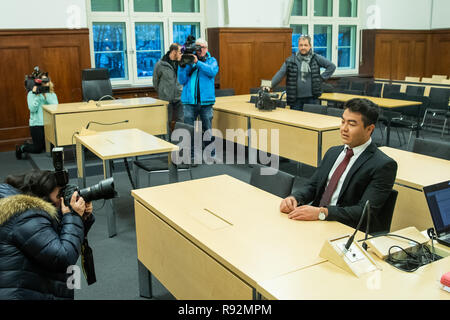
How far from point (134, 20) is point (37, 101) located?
9.04ft

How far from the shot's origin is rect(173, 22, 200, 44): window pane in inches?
344

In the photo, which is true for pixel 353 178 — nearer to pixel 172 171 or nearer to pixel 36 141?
pixel 172 171

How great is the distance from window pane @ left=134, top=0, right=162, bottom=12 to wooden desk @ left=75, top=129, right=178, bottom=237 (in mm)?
4151

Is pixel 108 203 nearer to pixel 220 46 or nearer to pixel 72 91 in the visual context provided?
pixel 72 91

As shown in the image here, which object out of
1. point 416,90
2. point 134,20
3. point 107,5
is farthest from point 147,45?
point 416,90

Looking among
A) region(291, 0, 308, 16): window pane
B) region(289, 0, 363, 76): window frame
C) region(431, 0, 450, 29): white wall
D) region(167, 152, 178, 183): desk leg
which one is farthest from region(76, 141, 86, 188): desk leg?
region(431, 0, 450, 29): white wall

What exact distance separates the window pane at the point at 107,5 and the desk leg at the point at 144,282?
623 centimetres

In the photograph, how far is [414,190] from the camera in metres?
2.95

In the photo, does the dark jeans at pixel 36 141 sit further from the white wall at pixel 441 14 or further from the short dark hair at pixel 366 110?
the white wall at pixel 441 14

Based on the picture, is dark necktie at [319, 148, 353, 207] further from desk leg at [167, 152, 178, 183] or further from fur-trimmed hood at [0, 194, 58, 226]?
desk leg at [167, 152, 178, 183]

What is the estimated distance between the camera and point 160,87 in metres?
6.92

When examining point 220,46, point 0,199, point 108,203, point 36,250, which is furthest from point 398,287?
point 220,46

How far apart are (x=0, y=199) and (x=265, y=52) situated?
26.1 ft
